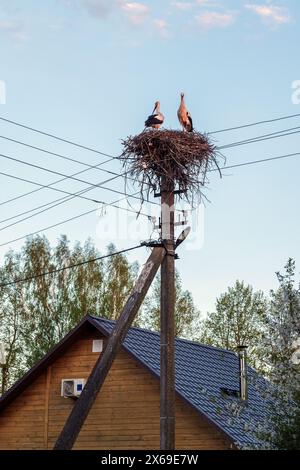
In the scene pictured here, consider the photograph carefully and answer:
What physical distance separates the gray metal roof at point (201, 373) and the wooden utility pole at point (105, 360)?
488 cm

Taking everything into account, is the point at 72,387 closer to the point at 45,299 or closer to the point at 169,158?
the point at 169,158

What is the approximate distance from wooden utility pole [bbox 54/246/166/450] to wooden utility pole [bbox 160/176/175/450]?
0.21 metres

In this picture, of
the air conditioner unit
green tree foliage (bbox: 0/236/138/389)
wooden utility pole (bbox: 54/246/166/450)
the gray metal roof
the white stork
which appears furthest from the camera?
green tree foliage (bbox: 0/236/138/389)

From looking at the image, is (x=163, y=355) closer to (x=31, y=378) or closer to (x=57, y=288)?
(x=31, y=378)

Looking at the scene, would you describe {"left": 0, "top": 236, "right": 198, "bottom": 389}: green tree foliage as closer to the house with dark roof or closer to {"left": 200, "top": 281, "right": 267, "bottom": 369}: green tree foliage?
{"left": 200, "top": 281, "right": 267, "bottom": 369}: green tree foliage

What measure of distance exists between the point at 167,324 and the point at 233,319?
27.0 m

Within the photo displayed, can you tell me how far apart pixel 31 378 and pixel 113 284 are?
16664 mm

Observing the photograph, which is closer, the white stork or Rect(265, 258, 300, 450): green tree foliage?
Rect(265, 258, 300, 450): green tree foliage

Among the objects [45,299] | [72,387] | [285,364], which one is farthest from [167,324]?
[45,299]

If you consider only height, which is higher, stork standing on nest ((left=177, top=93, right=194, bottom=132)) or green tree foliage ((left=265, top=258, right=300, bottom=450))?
stork standing on nest ((left=177, top=93, right=194, bottom=132))

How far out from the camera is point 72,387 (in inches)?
897

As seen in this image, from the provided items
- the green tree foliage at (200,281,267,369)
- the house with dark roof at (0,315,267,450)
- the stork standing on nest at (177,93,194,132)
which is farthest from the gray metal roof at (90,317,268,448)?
the green tree foliage at (200,281,267,369)

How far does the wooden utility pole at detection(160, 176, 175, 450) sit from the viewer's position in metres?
13.7
